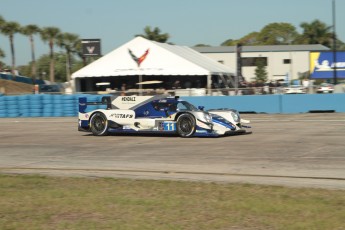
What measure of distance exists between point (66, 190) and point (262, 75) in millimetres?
67816

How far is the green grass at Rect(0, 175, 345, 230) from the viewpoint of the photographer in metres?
5.14

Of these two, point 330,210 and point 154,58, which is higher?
point 154,58

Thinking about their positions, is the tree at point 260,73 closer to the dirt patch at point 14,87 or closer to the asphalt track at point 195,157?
the dirt patch at point 14,87

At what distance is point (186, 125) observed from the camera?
14633mm

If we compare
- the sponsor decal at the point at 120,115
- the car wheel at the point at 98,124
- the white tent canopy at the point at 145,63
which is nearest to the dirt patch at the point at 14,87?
the white tent canopy at the point at 145,63

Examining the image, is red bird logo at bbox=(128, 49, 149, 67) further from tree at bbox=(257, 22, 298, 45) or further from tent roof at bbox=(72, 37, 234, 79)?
tree at bbox=(257, 22, 298, 45)

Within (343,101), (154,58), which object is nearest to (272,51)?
(154,58)

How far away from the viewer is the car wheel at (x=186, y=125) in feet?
47.6

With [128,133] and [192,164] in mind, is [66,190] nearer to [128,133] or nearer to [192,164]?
[192,164]

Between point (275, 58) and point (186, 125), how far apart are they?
6632cm

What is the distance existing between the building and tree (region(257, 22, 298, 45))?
3768 centimetres

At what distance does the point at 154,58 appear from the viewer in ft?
134

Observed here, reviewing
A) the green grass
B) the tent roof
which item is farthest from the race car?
the tent roof

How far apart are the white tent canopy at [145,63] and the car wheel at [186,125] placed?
24.8 m
